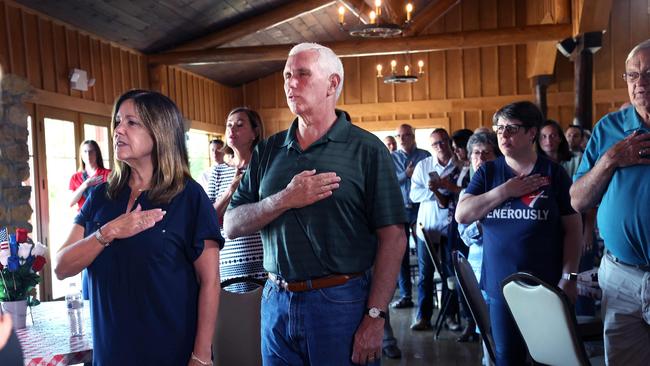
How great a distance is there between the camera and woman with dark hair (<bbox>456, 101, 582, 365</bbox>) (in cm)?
247

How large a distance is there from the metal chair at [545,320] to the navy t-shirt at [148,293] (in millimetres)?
1107

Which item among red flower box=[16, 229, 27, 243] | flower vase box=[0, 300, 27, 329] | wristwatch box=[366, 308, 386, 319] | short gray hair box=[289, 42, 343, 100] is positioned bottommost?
flower vase box=[0, 300, 27, 329]

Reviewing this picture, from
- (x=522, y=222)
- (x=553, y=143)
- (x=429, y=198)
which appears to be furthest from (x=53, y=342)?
(x=553, y=143)

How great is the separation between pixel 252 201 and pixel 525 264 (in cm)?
123

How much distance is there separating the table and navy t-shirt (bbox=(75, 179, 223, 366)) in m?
0.31

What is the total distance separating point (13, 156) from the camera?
6.16 metres

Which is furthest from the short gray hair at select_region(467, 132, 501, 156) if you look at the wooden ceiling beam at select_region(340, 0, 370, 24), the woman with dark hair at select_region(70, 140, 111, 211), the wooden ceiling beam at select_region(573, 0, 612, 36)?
the wooden ceiling beam at select_region(340, 0, 370, 24)

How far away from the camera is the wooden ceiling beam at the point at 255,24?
31.8 ft

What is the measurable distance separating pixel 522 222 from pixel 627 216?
0.60 m

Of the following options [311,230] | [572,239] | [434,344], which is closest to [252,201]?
[311,230]

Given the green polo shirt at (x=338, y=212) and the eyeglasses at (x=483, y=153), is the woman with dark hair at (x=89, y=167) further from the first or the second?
the green polo shirt at (x=338, y=212)

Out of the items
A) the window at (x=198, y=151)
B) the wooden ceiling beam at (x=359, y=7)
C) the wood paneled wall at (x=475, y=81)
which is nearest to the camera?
the wooden ceiling beam at (x=359, y=7)

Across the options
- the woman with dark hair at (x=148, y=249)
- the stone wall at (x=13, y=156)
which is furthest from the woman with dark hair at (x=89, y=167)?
the woman with dark hair at (x=148, y=249)

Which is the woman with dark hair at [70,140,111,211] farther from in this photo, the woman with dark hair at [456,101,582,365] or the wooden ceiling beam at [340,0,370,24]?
the wooden ceiling beam at [340,0,370,24]
